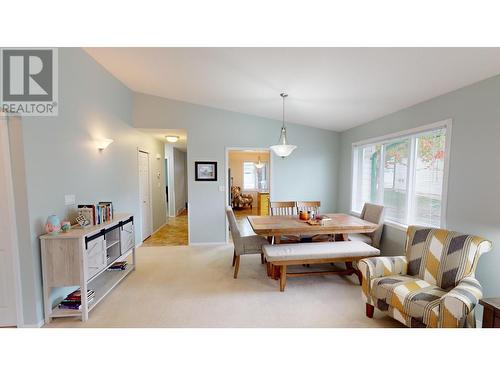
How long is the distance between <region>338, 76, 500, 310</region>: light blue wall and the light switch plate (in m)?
4.26

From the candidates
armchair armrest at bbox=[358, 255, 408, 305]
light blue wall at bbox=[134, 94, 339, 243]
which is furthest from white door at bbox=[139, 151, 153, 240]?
armchair armrest at bbox=[358, 255, 408, 305]

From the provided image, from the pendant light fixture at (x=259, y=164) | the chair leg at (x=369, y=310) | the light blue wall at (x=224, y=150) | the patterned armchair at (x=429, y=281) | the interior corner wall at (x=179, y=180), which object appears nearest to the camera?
the patterned armchair at (x=429, y=281)

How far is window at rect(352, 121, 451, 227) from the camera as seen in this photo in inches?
103

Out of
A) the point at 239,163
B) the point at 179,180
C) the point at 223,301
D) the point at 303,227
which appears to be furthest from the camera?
the point at 239,163

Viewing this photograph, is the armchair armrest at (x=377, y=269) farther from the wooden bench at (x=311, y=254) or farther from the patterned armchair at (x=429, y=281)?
the wooden bench at (x=311, y=254)

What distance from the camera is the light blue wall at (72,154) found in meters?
1.93

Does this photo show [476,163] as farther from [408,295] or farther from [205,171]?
[205,171]

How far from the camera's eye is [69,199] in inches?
95.7

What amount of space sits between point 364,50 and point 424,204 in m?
2.18

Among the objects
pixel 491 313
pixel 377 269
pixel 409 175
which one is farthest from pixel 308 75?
pixel 491 313

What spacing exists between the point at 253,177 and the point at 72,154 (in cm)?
759

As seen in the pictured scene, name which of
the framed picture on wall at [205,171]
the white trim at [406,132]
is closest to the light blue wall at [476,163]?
the white trim at [406,132]

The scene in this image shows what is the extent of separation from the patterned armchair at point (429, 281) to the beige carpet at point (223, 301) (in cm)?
35

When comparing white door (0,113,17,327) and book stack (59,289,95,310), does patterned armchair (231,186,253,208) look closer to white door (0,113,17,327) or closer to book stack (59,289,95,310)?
book stack (59,289,95,310)
